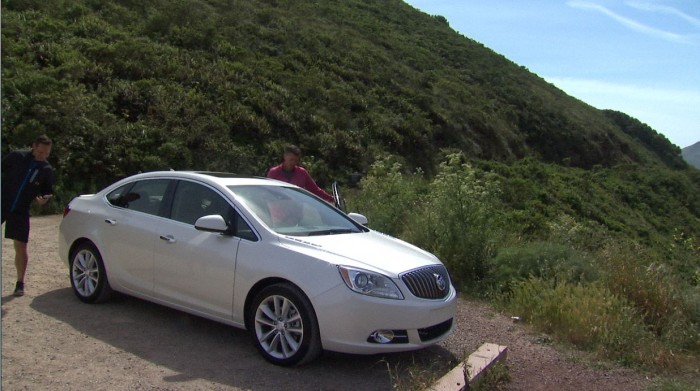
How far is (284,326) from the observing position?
5473 millimetres

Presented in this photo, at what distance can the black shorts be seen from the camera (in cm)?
688

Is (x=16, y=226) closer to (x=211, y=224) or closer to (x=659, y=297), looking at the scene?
(x=211, y=224)

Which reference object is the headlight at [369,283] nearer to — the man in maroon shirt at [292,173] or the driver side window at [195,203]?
the driver side window at [195,203]

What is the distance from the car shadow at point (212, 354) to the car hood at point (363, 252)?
0.77 meters

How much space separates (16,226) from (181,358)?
2518mm

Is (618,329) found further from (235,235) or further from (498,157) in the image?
(498,157)

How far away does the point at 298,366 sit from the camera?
5449 millimetres

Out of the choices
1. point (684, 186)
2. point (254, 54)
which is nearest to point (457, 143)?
point (254, 54)

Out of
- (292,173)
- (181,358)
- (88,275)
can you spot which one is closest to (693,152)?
(292,173)

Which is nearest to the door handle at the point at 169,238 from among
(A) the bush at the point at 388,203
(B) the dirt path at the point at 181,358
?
(B) the dirt path at the point at 181,358

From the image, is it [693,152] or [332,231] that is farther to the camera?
[693,152]

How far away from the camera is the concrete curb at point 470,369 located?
4.92 m

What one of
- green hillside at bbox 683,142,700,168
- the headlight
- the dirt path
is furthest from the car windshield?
green hillside at bbox 683,142,700,168

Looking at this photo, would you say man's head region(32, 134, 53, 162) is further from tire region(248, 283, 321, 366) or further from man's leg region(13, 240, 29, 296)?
tire region(248, 283, 321, 366)
